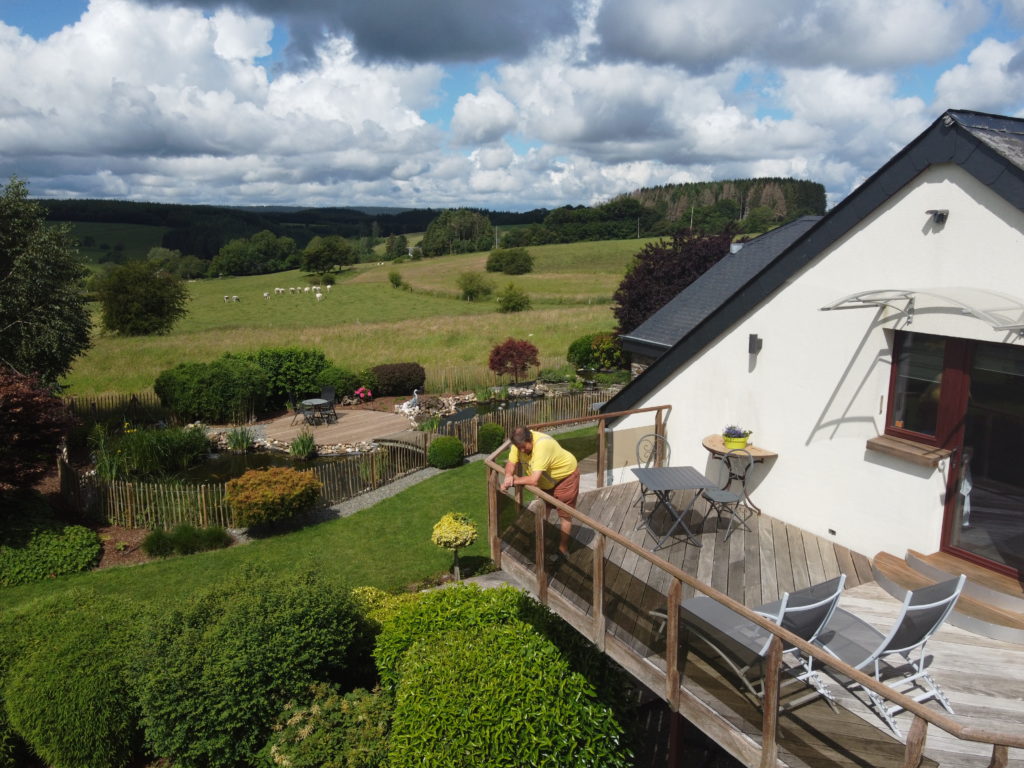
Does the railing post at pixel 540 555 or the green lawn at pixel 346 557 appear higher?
the railing post at pixel 540 555

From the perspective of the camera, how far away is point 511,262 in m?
79.9

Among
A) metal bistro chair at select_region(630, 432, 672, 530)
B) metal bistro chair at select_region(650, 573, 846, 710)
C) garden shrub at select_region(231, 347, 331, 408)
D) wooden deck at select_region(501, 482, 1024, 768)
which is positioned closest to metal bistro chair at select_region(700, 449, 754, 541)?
wooden deck at select_region(501, 482, 1024, 768)

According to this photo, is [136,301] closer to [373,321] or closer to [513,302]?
[373,321]

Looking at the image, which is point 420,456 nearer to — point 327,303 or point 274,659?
point 274,659

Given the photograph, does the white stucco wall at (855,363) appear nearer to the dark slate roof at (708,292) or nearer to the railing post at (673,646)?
the railing post at (673,646)

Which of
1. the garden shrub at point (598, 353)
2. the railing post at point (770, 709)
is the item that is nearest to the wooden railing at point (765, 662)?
the railing post at point (770, 709)

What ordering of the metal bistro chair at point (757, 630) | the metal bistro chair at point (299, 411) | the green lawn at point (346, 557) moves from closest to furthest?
the metal bistro chair at point (757, 630) → the green lawn at point (346, 557) → the metal bistro chair at point (299, 411)

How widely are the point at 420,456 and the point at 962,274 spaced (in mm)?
14227

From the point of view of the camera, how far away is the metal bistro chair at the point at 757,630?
4.12 m

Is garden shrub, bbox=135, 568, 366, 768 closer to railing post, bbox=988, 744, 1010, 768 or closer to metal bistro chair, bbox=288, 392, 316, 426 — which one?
railing post, bbox=988, 744, 1010, 768

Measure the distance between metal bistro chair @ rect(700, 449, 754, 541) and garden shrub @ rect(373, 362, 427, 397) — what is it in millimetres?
19758

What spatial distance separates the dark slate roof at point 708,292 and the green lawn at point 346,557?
4.14 meters

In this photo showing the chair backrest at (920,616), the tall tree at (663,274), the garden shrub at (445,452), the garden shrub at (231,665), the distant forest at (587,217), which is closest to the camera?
the chair backrest at (920,616)

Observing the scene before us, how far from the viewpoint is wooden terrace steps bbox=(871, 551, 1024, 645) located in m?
5.36
